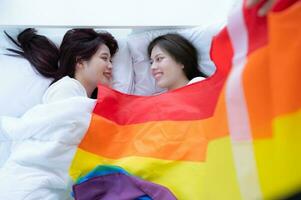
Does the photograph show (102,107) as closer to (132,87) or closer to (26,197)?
(26,197)

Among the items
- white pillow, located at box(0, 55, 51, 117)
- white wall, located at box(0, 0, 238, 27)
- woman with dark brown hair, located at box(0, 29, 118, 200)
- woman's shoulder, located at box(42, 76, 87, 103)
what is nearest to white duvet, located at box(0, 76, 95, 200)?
woman with dark brown hair, located at box(0, 29, 118, 200)

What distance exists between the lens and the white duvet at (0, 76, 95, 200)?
90cm

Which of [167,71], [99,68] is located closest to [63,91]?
[99,68]

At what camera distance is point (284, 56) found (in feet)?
1.63

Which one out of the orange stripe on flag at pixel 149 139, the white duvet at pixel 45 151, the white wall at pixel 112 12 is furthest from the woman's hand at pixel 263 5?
the white wall at pixel 112 12

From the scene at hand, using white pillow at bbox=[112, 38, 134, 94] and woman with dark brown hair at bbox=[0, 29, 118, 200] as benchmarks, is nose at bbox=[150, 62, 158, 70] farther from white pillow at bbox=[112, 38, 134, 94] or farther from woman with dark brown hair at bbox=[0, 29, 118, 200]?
woman with dark brown hair at bbox=[0, 29, 118, 200]

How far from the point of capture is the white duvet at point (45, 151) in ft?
2.97

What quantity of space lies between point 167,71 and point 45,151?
0.66 meters

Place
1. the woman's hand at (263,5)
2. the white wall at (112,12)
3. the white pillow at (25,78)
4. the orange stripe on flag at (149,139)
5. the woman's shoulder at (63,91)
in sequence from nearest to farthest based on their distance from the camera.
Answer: the woman's hand at (263,5), the orange stripe on flag at (149,139), the woman's shoulder at (63,91), the white pillow at (25,78), the white wall at (112,12)

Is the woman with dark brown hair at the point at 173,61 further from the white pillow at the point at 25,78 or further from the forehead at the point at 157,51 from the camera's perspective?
the white pillow at the point at 25,78

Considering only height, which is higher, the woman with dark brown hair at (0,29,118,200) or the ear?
the ear

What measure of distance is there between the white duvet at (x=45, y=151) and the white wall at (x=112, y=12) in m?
0.57

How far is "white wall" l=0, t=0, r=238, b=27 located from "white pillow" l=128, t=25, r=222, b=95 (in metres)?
0.05

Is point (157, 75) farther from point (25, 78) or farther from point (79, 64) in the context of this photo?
point (25, 78)
